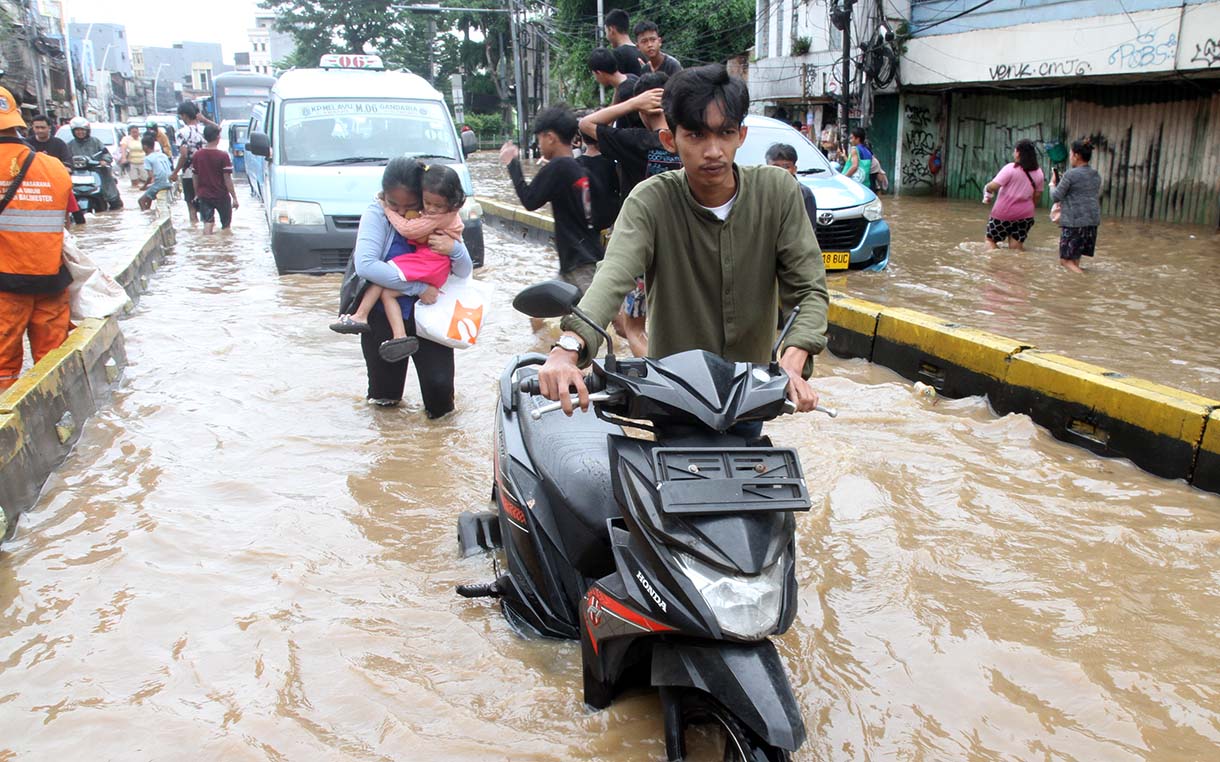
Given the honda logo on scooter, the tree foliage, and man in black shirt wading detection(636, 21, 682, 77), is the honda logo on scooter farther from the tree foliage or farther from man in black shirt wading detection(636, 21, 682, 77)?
the tree foliage

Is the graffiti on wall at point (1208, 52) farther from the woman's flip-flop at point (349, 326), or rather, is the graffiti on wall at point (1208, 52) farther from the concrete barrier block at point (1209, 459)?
the woman's flip-flop at point (349, 326)

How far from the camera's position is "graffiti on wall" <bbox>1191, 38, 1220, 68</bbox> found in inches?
531

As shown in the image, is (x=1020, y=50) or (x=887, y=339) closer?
(x=887, y=339)

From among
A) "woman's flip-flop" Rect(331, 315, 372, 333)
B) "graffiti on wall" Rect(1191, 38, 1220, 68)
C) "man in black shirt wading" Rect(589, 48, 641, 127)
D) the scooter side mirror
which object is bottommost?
"woman's flip-flop" Rect(331, 315, 372, 333)

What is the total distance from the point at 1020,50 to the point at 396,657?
17.9m

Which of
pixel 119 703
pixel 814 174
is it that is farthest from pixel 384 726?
pixel 814 174

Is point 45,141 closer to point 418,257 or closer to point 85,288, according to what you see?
point 85,288

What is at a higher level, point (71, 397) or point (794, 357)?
point (794, 357)

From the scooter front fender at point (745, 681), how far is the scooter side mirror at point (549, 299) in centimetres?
86

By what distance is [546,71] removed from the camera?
4012cm

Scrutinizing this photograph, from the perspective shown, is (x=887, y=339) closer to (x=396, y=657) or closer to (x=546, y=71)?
(x=396, y=657)

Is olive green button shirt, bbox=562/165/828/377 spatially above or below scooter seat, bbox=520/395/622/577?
above

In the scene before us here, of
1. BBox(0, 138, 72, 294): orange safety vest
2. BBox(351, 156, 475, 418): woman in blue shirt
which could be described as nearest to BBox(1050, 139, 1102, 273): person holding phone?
BBox(351, 156, 475, 418): woman in blue shirt

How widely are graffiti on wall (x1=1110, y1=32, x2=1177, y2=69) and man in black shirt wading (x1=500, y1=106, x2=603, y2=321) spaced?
12.3 metres
